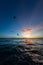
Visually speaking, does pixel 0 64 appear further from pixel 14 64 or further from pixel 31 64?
pixel 31 64

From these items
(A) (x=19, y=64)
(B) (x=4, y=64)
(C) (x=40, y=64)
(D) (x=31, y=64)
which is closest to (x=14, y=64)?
(A) (x=19, y=64)

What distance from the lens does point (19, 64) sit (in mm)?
14625

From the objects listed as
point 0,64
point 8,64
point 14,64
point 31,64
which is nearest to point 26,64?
point 31,64

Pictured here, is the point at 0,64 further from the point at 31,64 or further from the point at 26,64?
the point at 31,64

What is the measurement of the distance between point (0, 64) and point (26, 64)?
4760mm

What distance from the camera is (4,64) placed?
14.4 meters

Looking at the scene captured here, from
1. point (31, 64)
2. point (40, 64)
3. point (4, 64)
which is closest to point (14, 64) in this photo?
point (4, 64)

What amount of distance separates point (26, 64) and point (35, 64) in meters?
1.67

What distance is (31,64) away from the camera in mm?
14664

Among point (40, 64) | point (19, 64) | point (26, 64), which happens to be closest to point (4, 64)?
point (19, 64)

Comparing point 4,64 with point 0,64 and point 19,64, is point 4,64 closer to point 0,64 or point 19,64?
point 0,64

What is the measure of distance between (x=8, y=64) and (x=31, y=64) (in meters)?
4.26

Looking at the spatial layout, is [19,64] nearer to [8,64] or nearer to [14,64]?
[14,64]

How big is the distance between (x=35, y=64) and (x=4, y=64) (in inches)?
225
